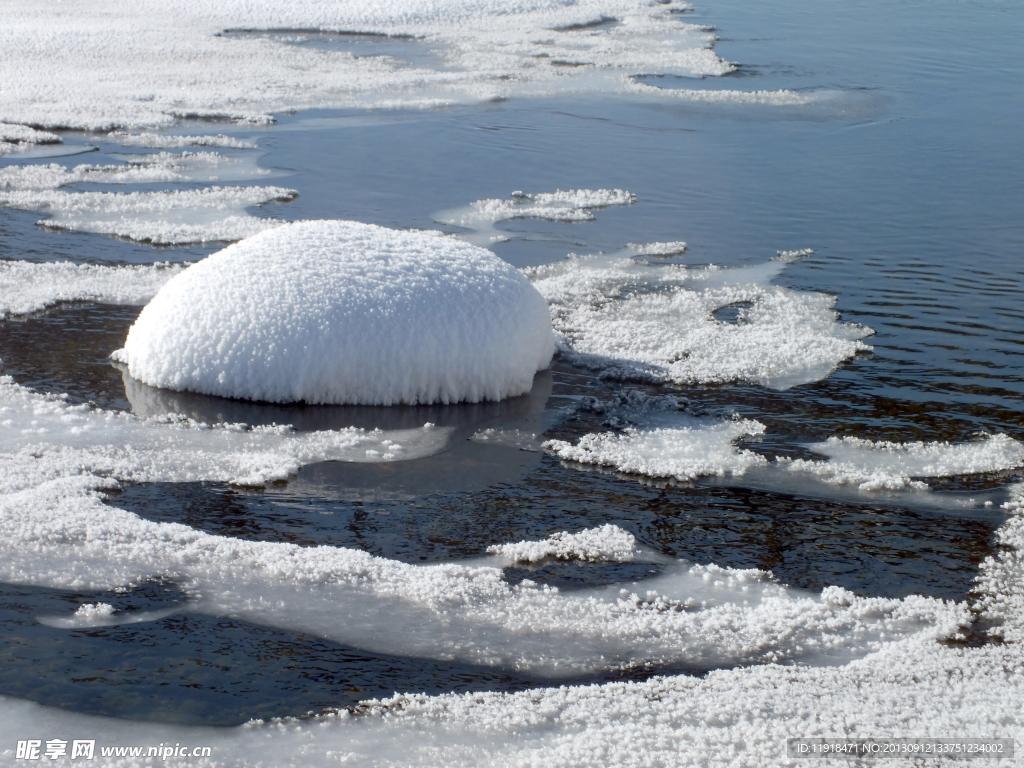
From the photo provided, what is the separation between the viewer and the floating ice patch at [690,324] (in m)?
6.05

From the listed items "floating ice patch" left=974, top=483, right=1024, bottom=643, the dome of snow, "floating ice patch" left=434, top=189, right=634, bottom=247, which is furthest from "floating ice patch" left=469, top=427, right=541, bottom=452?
"floating ice patch" left=434, top=189, right=634, bottom=247

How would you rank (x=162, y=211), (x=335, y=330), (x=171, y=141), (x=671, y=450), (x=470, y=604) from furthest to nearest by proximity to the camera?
(x=171, y=141)
(x=162, y=211)
(x=335, y=330)
(x=671, y=450)
(x=470, y=604)

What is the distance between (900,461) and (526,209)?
4899 mm

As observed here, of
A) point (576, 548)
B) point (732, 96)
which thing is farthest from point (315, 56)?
point (576, 548)

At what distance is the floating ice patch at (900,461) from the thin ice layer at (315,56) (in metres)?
8.88

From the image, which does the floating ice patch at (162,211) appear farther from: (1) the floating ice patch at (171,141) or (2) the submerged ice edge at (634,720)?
(2) the submerged ice edge at (634,720)

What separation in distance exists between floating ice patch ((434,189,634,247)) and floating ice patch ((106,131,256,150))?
10.4ft

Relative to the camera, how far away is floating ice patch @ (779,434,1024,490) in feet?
15.7

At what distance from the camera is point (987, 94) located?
553 inches

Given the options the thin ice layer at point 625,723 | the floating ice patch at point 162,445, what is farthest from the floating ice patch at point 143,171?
the thin ice layer at point 625,723

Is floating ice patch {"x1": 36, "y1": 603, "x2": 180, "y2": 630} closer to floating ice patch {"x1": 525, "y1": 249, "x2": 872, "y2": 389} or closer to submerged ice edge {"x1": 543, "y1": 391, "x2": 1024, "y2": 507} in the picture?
submerged ice edge {"x1": 543, "y1": 391, "x2": 1024, "y2": 507}

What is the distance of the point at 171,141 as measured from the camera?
1087 cm

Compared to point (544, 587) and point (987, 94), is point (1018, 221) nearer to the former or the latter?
point (987, 94)

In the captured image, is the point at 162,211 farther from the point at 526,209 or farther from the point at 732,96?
the point at 732,96
